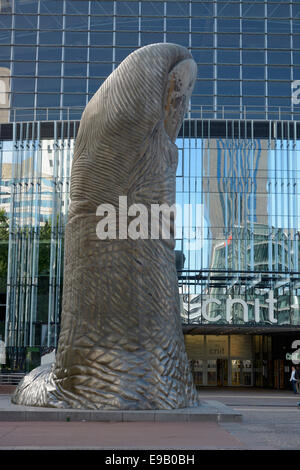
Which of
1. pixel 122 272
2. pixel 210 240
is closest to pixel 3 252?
pixel 210 240

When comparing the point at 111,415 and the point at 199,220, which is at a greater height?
the point at 199,220

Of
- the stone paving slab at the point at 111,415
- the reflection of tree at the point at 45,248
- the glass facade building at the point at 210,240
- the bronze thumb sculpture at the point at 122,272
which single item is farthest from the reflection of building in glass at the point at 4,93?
the stone paving slab at the point at 111,415

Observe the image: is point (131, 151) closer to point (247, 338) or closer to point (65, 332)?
point (65, 332)

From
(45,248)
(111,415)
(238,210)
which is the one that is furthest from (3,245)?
(111,415)

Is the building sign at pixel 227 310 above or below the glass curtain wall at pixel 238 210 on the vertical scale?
below

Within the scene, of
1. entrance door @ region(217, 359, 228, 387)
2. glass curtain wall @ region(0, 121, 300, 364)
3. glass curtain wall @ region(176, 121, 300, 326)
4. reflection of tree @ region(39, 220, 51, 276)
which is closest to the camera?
glass curtain wall @ region(176, 121, 300, 326)

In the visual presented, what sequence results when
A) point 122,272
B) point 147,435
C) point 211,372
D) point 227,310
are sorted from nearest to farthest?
point 147,435 < point 122,272 < point 227,310 < point 211,372

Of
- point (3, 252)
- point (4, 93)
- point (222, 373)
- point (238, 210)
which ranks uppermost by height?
point (4, 93)

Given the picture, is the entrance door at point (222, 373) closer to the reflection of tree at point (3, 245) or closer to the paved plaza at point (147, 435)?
the reflection of tree at point (3, 245)

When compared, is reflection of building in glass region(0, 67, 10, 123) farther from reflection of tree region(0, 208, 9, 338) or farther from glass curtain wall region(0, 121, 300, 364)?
reflection of tree region(0, 208, 9, 338)

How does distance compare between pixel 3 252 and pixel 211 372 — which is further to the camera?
pixel 211 372

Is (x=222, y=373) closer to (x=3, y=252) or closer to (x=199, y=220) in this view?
(x=199, y=220)

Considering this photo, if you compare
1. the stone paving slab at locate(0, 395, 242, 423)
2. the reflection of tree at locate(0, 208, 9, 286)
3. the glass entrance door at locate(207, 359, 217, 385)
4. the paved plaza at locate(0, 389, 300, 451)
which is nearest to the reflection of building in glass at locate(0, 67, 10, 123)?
the reflection of tree at locate(0, 208, 9, 286)

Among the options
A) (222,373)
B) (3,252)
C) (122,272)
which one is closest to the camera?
(122,272)
